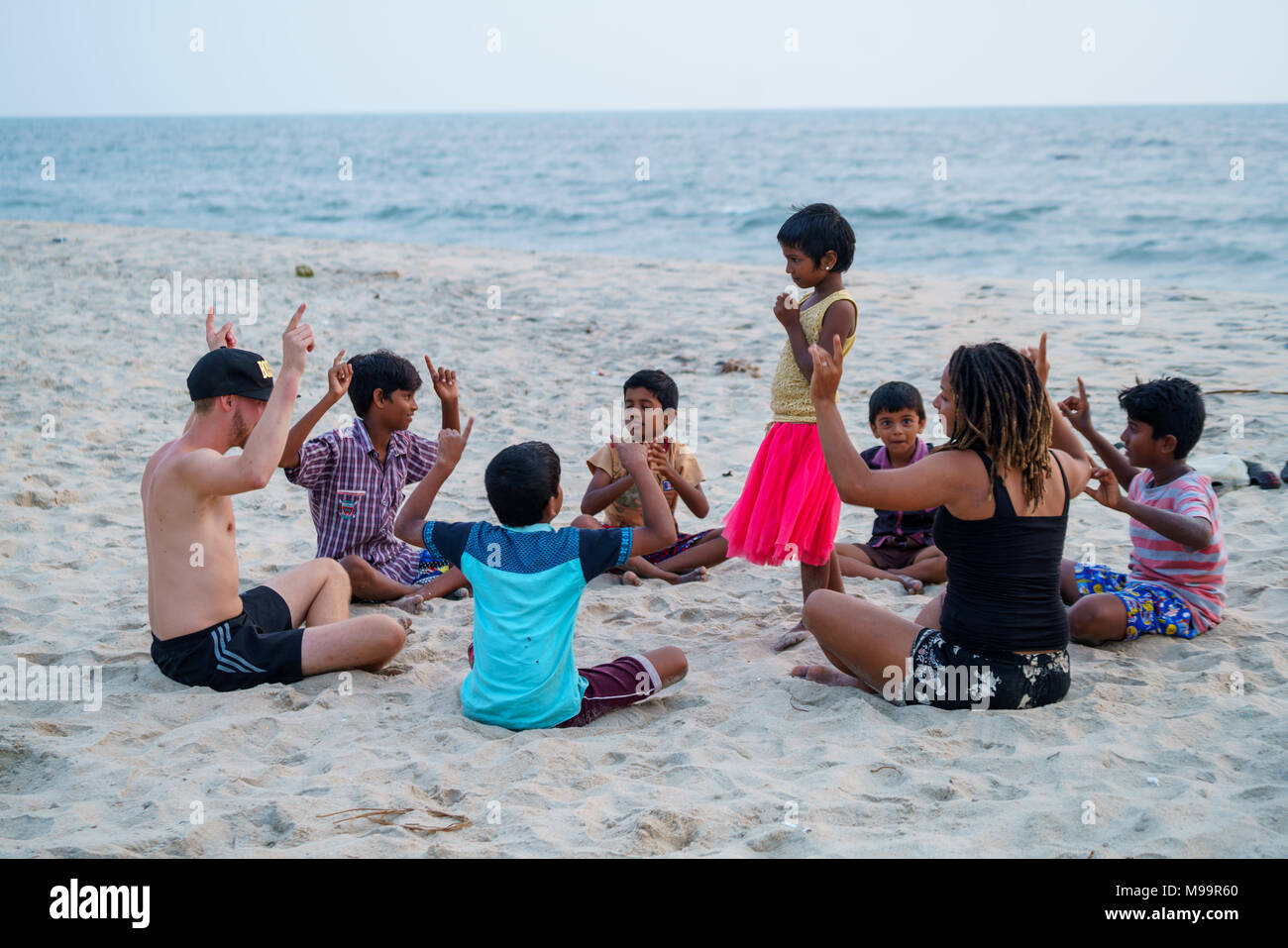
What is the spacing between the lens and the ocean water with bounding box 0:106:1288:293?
16453 millimetres

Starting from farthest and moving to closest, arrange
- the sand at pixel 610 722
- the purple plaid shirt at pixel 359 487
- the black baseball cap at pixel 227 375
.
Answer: the purple plaid shirt at pixel 359 487
the black baseball cap at pixel 227 375
the sand at pixel 610 722

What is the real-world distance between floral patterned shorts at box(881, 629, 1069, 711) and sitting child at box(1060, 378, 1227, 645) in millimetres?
668

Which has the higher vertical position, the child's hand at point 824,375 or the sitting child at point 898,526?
the child's hand at point 824,375

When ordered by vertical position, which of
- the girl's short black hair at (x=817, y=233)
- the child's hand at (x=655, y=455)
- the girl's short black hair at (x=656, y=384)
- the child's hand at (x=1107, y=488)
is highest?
the girl's short black hair at (x=817, y=233)

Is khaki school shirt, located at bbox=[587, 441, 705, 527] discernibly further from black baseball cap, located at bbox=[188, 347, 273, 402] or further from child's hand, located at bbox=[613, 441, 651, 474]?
black baseball cap, located at bbox=[188, 347, 273, 402]

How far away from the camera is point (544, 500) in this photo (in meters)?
3.20

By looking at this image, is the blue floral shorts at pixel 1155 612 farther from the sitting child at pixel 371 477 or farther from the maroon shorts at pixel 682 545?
the sitting child at pixel 371 477

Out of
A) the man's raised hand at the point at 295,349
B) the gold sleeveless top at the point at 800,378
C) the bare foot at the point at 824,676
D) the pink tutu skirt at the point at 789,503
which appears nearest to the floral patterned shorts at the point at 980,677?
the bare foot at the point at 824,676

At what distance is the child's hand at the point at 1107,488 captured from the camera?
3430 mm

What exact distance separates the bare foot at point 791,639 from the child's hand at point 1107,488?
122 cm

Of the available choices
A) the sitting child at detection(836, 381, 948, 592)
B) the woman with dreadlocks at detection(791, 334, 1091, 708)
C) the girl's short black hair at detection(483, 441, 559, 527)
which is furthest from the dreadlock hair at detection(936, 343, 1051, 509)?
the sitting child at detection(836, 381, 948, 592)

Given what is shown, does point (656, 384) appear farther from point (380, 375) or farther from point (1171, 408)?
point (1171, 408)

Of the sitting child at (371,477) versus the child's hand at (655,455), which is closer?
the child's hand at (655,455)

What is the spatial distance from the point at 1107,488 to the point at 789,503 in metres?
1.15
